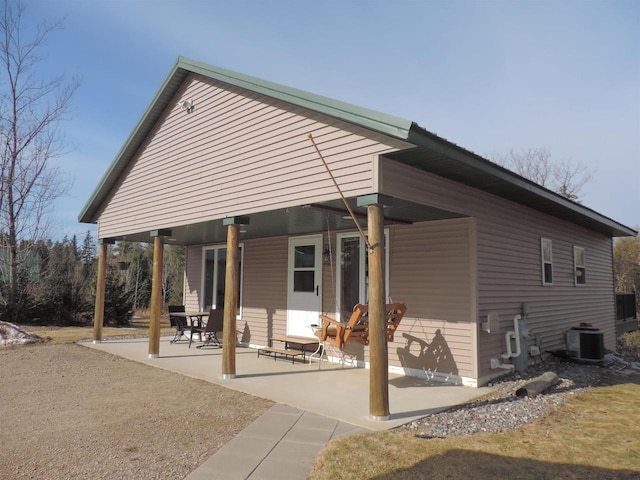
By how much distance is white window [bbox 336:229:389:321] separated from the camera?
314 inches

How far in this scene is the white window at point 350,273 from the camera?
7988 millimetres

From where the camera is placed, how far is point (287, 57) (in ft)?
37.5

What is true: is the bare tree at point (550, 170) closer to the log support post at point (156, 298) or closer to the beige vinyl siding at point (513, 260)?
the beige vinyl siding at point (513, 260)

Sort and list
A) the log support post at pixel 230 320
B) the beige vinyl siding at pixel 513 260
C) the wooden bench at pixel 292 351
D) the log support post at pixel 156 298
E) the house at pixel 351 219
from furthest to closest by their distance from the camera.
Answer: the log support post at pixel 156 298 → the wooden bench at pixel 292 351 → the log support post at pixel 230 320 → the beige vinyl siding at pixel 513 260 → the house at pixel 351 219

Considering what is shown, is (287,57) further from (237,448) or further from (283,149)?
(237,448)

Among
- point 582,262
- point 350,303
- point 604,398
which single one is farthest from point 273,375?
point 582,262

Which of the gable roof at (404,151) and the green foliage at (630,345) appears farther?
the green foliage at (630,345)

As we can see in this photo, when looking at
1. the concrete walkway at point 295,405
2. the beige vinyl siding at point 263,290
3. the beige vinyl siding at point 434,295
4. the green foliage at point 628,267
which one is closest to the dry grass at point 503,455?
the concrete walkway at point 295,405

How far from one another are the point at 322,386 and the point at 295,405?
1087mm

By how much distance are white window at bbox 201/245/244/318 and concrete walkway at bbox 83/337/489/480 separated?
8.15 ft

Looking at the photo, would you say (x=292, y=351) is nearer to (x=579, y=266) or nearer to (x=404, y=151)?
(x=404, y=151)

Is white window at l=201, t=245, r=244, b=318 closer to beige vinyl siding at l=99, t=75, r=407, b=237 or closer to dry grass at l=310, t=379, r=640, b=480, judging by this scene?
beige vinyl siding at l=99, t=75, r=407, b=237

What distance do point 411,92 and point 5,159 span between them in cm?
1595

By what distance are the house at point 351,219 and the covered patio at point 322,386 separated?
1.53ft
